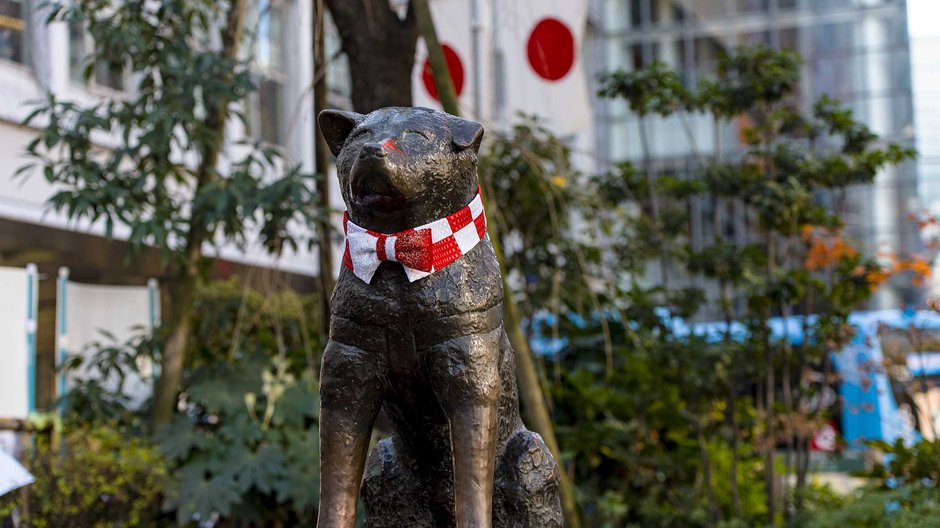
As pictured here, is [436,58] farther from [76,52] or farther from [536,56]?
[76,52]

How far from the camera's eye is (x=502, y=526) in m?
2.70

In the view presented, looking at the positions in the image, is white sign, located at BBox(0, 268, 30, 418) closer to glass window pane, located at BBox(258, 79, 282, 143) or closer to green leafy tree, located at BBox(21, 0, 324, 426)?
green leafy tree, located at BBox(21, 0, 324, 426)

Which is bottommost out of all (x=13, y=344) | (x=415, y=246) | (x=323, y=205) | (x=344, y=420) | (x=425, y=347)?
(x=344, y=420)

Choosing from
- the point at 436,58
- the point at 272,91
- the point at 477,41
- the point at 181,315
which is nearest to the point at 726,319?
the point at 436,58

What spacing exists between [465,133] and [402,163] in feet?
0.74

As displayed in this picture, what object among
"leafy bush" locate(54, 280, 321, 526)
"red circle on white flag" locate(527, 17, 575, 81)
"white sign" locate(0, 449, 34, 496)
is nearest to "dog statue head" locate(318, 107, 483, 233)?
"white sign" locate(0, 449, 34, 496)

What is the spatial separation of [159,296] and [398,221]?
5720 mm

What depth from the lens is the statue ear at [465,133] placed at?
2557mm

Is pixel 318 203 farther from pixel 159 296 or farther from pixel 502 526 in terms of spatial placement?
pixel 502 526

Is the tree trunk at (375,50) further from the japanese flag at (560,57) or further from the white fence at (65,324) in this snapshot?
the white fence at (65,324)

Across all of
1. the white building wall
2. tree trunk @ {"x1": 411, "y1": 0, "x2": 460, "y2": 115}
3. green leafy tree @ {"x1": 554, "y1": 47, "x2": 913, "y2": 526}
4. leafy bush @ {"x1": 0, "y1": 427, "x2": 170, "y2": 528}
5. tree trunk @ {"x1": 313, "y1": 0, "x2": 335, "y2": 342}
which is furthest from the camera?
the white building wall

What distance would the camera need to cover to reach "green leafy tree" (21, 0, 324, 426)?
541cm

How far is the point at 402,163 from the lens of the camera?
2420 mm

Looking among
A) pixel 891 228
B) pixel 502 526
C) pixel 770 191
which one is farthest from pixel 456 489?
pixel 891 228
